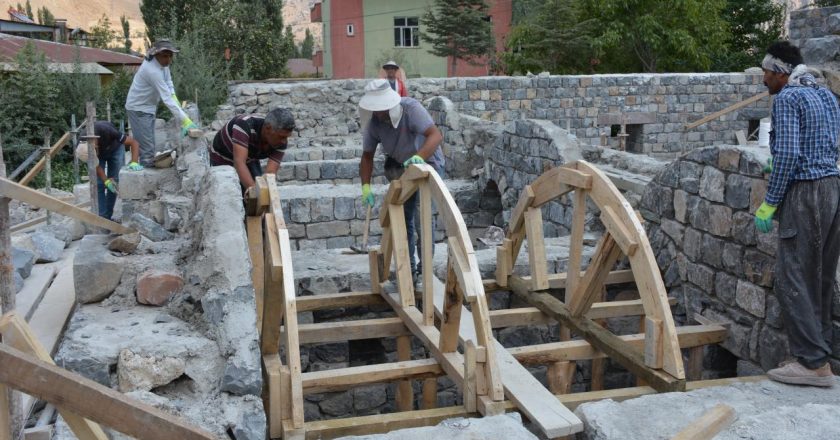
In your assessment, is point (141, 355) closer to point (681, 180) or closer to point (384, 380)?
point (384, 380)

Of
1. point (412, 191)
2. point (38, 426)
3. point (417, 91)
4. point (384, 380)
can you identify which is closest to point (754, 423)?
point (384, 380)

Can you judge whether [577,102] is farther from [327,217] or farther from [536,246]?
[536,246]

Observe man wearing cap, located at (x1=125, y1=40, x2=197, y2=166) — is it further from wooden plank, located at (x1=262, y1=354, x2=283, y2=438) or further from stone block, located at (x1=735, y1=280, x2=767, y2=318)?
stone block, located at (x1=735, y1=280, x2=767, y2=318)

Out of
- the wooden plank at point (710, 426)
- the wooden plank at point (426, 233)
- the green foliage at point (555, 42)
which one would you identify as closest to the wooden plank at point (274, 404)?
the wooden plank at point (426, 233)

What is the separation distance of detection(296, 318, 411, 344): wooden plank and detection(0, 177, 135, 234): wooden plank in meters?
1.29

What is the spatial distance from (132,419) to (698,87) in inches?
652

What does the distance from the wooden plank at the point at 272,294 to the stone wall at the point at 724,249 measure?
110 inches

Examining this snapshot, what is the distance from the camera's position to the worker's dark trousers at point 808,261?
3.96 meters

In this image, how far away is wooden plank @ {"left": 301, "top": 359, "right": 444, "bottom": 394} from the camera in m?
4.25

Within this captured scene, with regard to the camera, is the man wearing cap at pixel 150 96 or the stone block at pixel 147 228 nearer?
the stone block at pixel 147 228

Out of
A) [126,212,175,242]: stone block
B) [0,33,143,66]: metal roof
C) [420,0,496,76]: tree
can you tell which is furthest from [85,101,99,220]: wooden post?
[420,0,496,76]: tree

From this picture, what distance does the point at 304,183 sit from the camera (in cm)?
1077

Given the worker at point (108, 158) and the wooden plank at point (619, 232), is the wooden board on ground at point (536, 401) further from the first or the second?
the worker at point (108, 158)

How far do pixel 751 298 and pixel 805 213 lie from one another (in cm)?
94
